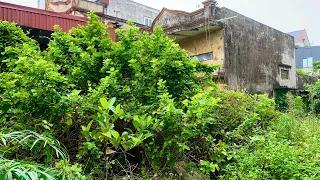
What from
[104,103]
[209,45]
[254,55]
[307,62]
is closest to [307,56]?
[307,62]

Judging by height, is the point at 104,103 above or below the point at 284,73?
below

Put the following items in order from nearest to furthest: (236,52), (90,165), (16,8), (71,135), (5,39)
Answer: (90,165), (71,135), (5,39), (16,8), (236,52)

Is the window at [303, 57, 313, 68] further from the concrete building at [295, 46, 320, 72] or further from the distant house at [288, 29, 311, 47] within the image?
the distant house at [288, 29, 311, 47]

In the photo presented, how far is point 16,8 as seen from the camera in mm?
6051

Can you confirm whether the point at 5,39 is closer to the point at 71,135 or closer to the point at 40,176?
the point at 71,135

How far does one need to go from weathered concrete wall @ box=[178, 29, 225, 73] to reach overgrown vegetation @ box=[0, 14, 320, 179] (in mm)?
→ 6334

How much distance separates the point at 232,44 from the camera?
11109mm

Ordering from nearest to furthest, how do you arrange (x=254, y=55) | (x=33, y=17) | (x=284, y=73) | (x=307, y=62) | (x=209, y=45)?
(x=33, y=17) → (x=209, y=45) → (x=254, y=55) → (x=284, y=73) → (x=307, y=62)

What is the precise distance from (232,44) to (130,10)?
1237 cm

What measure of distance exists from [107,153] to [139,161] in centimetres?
68

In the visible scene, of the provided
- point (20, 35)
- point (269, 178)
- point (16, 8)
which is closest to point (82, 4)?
point (16, 8)

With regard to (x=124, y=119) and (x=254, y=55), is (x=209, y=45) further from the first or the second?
→ (x=124, y=119)

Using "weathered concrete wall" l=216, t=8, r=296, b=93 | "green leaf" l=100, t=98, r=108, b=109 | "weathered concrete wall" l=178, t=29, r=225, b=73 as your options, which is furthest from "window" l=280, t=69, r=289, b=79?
"green leaf" l=100, t=98, r=108, b=109

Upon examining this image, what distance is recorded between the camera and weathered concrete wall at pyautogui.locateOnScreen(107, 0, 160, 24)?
20.6 metres
